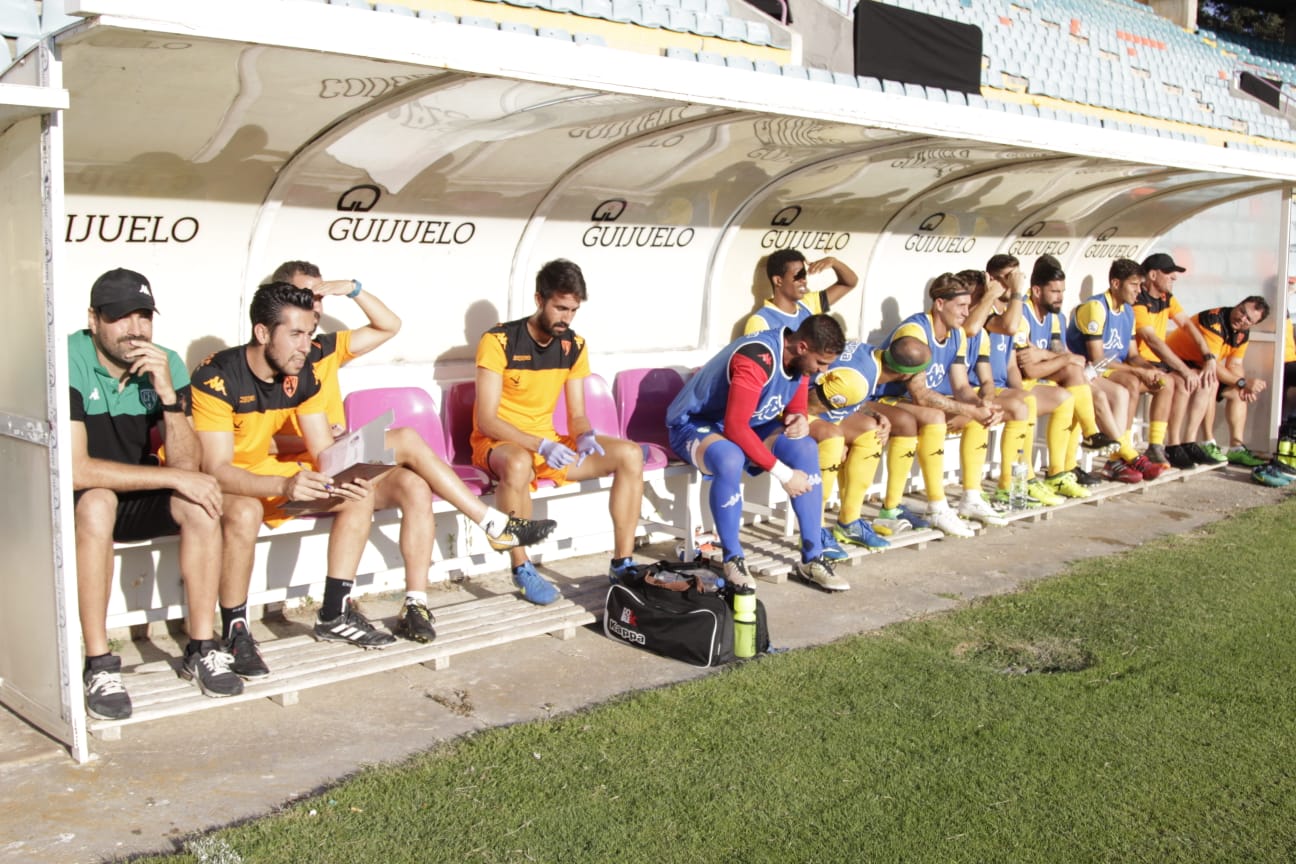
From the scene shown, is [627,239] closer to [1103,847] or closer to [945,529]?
[945,529]

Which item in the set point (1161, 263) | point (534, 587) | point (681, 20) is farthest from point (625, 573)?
point (1161, 263)

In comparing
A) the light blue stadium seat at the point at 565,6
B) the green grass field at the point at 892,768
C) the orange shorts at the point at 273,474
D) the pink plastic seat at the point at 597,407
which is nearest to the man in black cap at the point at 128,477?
the orange shorts at the point at 273,474

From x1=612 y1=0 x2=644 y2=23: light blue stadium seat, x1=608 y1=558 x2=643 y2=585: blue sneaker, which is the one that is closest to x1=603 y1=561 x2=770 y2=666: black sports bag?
x1=608 y1=558 x2=643 y2=585: blue sneaker

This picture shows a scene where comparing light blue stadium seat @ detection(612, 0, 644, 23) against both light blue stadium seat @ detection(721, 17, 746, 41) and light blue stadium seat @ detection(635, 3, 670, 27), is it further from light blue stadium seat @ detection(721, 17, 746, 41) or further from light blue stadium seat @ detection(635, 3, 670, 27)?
light blue stadium seat @ detection(721, 17, 746, 41)

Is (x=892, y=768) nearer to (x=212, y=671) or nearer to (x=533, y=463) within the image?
(x=212, y=671)

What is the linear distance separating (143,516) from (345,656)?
79 cm

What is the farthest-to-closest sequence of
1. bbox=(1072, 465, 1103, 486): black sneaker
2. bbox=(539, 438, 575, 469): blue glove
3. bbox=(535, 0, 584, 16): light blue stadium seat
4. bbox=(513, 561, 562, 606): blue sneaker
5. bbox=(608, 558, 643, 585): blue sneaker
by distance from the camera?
1. bbox=(1072, 465, 1103, 486): black sneaker
2. bbox=(535, 0, 584, 16): light blue stadium seat
3. bbox=(539, 438, 575, 469): blue glove
4. bbox=(513, 561, 562, 606): blue sneaker
5. bbox=(608, 558, 643, 585): blue sneaker

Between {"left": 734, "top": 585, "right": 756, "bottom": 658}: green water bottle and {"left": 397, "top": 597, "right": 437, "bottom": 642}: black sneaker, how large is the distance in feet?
3.46

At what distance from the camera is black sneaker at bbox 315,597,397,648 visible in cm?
430

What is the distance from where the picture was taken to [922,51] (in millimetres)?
15570

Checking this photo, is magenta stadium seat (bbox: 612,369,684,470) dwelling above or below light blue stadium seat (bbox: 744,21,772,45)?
below

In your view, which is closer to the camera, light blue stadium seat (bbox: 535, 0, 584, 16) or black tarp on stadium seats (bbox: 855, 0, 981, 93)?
light blue stadium seat (bbox: 535, 0, 584, 16)

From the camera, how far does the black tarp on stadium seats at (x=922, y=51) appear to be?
15.4 meters

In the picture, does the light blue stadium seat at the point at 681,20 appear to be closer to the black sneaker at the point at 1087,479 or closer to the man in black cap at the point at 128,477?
the black sneaker at the point at 1087,479
